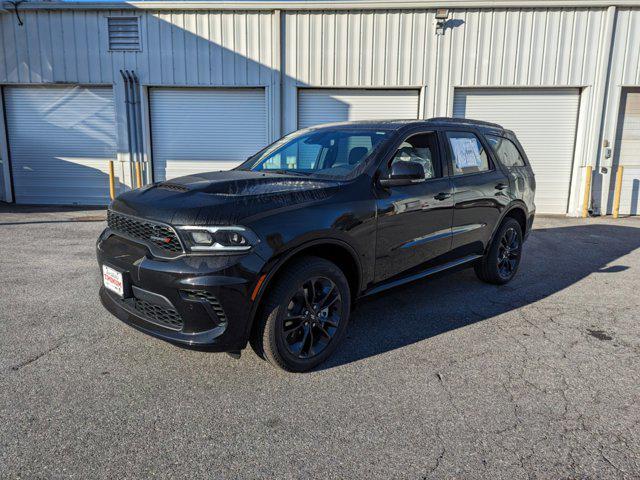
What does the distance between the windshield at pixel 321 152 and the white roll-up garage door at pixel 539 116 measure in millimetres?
7675

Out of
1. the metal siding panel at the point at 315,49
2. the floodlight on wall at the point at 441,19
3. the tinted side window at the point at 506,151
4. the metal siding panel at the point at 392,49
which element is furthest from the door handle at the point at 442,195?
the floodlight on wall at the point at 441,19

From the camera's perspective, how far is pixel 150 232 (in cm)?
293

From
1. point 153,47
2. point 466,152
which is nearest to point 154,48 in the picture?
point 153,47

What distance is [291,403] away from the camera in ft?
9.24

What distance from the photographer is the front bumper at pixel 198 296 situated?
2676 millimetres

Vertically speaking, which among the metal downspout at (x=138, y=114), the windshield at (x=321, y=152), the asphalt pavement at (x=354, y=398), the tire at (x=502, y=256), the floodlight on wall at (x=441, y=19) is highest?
the floodlight on wall at (x=441, y=19)

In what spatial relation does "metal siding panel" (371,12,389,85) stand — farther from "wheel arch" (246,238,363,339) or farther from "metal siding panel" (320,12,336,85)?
"wheel arch" (246,238,363,339)

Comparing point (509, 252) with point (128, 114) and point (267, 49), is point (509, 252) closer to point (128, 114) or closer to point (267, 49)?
point (267, 49)

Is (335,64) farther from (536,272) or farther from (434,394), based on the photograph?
(434,394)

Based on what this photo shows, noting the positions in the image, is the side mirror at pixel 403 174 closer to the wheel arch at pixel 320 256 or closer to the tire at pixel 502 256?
the wheel arch at pixel 320 256

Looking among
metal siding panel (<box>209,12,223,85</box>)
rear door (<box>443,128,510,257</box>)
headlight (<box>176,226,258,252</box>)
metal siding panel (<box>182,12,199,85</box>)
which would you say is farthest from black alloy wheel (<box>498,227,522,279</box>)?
metal siding panel (<box>182,12,199,85</box>)

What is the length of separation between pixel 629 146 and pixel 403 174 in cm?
1002

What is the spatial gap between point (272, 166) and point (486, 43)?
28.0 ft

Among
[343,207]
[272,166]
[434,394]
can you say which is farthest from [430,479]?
[272,166]
